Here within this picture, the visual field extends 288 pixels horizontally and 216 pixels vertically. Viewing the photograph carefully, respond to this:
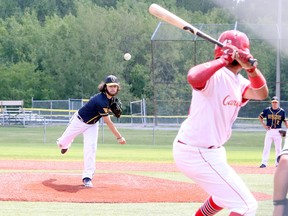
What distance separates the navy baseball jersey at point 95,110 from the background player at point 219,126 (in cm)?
480

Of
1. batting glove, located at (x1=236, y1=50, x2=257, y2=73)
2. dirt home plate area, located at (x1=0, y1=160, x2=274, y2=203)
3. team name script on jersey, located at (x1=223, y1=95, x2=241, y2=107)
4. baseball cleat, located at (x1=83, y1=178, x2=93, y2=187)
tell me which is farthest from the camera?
baseball cleat, located at (x1=83, y1=178, x2=93, y2=187)

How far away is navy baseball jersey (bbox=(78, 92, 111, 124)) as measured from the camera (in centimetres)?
1080

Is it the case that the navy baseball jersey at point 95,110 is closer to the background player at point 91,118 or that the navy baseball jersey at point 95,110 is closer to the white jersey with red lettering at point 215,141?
the background player at point 91,118

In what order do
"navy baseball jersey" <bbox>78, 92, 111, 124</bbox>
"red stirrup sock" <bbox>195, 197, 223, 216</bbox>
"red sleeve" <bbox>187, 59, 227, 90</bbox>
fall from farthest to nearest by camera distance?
"navy baseball jersey" <bbox>78, 92, 111, 124</bbox>, "red stirrup sock" <bbox>195, 197, 223, 216</bbox>, "red sleeve" <bbox>187, 59, 227, 90</bbox>

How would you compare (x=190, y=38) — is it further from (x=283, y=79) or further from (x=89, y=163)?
(x=89, y=163)

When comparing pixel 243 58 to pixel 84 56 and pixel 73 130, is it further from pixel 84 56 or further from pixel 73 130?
pixel 84 56

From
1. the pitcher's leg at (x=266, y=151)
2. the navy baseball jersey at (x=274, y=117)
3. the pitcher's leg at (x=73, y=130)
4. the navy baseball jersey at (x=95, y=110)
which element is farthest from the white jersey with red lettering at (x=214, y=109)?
the navy baseball jersey at (x=274, y=117)

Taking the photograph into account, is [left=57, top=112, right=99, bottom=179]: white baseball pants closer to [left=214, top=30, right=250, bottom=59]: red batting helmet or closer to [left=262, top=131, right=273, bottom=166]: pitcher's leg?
[left=214, top=30, right=250, bottom=59]: red batting helmet

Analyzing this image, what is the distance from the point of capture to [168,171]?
626 inches

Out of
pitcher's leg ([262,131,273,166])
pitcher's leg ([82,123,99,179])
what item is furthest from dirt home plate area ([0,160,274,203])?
pitcher's leg ([262,131,273,166])

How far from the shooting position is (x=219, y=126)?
19.2ft

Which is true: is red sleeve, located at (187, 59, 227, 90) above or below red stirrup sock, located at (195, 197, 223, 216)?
above

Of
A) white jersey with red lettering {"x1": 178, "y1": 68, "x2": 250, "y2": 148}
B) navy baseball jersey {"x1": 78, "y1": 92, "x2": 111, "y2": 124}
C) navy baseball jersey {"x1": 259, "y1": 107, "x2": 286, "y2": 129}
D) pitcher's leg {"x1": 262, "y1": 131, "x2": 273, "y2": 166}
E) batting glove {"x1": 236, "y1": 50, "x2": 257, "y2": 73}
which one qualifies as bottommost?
pitcher's leg {"x1": 262, "y1": 131, "x2": 273, "y2": 166}

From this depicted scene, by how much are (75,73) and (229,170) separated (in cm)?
4870
